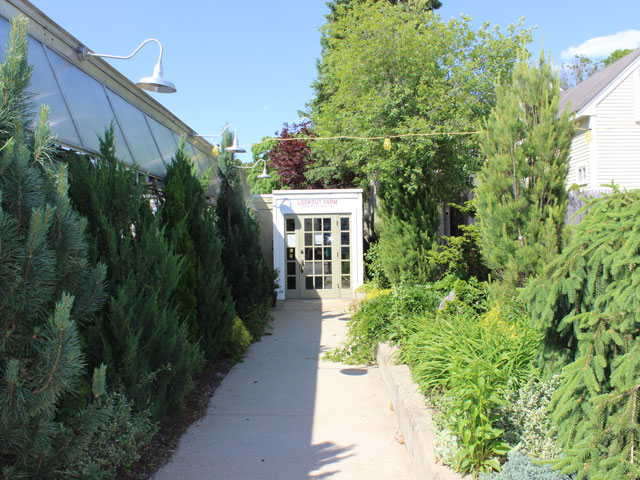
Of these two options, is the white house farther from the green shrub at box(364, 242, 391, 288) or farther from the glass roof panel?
the glass roof panel

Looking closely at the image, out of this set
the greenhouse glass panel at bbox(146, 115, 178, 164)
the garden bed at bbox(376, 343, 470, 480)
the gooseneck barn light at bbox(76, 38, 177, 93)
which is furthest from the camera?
the greenhouse glass panel at bbox(146, 115, 178, 164)

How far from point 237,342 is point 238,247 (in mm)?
2291

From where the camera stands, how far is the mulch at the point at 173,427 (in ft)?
12.4

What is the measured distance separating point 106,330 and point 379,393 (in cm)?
323

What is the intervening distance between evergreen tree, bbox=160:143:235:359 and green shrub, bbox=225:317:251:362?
1.34ft

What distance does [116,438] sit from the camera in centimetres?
354

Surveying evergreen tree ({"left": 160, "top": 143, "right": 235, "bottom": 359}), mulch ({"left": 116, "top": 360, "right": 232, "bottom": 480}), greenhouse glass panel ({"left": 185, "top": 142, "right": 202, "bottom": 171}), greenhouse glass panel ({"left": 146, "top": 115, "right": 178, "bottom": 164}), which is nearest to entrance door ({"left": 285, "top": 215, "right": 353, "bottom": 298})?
greenhouse glass panel ({"left": 185, "top": 142, "right": 202, "bottom": 171})

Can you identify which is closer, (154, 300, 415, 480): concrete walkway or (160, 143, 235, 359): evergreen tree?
(154, 300, 415, 480): concrete walkway

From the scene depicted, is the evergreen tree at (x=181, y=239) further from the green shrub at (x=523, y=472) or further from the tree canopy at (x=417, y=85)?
the tree canopy at (x=417, y=85)

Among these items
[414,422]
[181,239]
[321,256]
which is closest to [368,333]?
[181,239]

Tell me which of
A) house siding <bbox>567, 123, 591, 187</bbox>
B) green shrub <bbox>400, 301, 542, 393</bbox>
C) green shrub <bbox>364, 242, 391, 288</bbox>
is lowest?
green shrub <bbox>400, 301, 542, 393</bbox>

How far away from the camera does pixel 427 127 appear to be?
9180 millimetres

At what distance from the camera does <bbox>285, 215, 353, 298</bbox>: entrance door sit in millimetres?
12695

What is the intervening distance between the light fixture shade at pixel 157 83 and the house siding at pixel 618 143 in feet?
49.1
